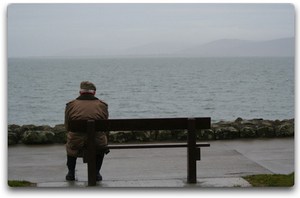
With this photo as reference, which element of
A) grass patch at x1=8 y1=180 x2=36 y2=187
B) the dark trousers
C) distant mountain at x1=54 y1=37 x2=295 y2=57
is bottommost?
grass patch at x1=8 y1=180 x2=36 y2=187

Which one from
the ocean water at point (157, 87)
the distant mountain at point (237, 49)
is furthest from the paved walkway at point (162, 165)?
the distant mountain at point (237, 49)

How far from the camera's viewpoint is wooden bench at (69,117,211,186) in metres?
8.60

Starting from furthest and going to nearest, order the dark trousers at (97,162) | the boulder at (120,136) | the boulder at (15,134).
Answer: the boulder at (120,136) < the boulder at (15,134) < the dark trousers at (97,162)

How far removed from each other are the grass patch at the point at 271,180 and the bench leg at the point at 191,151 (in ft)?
2.17

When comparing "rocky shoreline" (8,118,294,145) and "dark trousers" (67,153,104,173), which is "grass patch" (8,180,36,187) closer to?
"dark trousers" (67,153,104,173)

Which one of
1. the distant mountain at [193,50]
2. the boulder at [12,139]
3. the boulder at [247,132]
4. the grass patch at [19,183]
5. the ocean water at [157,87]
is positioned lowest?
the grass patch at [19,183]

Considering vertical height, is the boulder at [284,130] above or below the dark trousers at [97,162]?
above

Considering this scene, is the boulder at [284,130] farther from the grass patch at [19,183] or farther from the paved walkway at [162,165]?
the grass patch at [19,183]

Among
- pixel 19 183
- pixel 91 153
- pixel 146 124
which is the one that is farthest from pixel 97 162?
pixel 19 183

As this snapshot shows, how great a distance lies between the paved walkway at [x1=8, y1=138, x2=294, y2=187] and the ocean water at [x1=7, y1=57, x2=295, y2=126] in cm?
62

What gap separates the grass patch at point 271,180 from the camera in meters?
8.67

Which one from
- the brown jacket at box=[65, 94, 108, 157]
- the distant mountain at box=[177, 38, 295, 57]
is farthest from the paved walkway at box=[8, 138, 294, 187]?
the distant mountain at box=[177, 38, 295, 57]

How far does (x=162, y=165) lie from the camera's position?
992cm

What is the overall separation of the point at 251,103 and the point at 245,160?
18.4 feet
